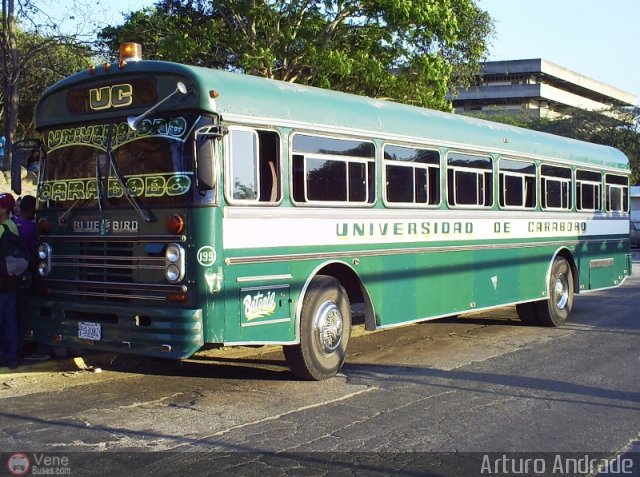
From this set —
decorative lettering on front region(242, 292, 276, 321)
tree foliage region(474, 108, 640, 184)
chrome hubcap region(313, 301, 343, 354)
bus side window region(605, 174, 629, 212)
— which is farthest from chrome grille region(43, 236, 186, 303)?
tree foliage region(474, 108, 640, 184)

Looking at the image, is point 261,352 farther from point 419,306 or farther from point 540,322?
point 540,322

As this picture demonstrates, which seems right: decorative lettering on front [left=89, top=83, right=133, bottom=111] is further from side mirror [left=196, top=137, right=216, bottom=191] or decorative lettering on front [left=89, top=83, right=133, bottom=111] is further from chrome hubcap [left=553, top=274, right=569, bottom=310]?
chrome hubcap [left=553, top=274, right=569, bottom=310]

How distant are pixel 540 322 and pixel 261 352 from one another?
16.6 ft

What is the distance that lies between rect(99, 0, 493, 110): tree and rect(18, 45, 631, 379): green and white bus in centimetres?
694

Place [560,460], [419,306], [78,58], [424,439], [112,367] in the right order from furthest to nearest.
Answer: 1. [78,58]
2. [419,306]
3. [112,367]
4. [424,439]
5. [560,460]

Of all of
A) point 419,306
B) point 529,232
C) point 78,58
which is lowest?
point 419,306

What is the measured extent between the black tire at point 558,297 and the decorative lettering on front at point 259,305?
20.2 feet

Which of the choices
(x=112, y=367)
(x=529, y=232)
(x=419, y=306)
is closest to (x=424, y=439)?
(x=419, y=306)

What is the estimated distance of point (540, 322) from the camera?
12211mm

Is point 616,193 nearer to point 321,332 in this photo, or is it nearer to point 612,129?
point 321,332

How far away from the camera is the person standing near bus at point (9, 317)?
8.07 metres

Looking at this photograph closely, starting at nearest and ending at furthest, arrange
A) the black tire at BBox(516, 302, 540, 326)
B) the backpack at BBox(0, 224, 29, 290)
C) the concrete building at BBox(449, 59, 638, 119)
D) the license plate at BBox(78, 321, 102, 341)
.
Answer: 1. the license plate at BBox(78, 321, 102, 341)
2. the backpack at BBox(0, 224, 29, 290)
3. the black tire at BBox(516, 302, 540, 326)
4. the concrete building at BBox(449, 59, 638, 119)

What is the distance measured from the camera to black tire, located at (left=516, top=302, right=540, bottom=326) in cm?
1216

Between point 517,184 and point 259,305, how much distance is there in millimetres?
5618
